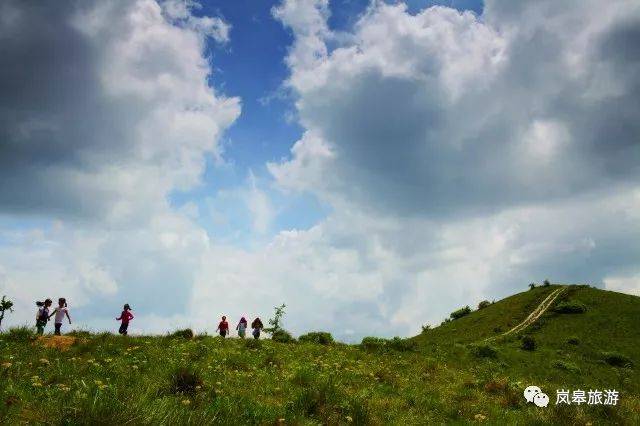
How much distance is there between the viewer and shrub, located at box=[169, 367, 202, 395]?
1212 centimetres

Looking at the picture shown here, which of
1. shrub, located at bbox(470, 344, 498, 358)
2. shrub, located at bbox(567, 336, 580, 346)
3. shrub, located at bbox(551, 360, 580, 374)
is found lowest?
shrub, located at bbox(551, 360, 580, 374)

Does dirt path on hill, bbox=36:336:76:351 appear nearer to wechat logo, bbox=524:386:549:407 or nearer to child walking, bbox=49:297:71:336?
child walking, bbox=49:297:71:336

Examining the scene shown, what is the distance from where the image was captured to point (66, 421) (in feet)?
Answer: 20.1

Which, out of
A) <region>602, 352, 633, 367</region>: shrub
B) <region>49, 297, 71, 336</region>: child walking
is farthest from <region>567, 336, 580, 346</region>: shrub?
<region>49, 297, 71, 336</region>: child walking

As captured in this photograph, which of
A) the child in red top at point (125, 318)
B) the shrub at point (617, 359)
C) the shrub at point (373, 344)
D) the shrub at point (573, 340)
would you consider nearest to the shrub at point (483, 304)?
the shrub at point (573, 340)

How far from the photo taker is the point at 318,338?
32906 millimetres

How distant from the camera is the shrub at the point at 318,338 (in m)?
32.2

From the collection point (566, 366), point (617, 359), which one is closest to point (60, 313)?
point (566, 366)

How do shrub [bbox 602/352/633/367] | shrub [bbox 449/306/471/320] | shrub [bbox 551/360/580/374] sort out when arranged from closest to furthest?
shrub [bbox 551/360/580/374] < shrub [bbox 602/352/633/367] < shrub [bbox 449/306/471/320]

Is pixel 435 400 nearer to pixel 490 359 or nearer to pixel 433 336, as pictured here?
pixel 490 359

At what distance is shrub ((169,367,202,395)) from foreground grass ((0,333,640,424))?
26 mm

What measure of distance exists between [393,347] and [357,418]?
2141 cm

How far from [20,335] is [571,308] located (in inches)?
2510

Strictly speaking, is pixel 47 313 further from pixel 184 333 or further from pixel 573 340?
pixel 573 340
